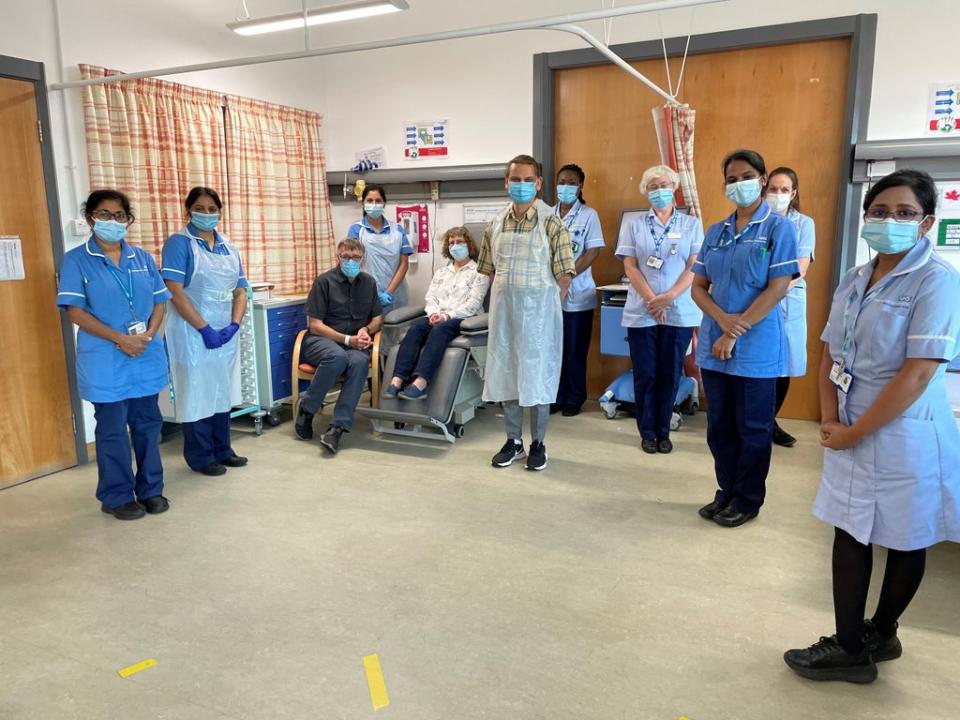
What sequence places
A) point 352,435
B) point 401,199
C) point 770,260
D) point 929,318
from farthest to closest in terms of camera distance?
1. point 401,199
2. point 352,435
3. point 770,260
4. point 929,318

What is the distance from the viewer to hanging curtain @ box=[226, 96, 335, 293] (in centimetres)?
496

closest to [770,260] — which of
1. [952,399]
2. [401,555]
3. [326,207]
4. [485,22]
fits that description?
[952,399]

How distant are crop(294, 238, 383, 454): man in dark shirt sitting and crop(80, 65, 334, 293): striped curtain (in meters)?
0.97

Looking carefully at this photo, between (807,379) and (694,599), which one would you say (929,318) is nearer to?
(694,599)

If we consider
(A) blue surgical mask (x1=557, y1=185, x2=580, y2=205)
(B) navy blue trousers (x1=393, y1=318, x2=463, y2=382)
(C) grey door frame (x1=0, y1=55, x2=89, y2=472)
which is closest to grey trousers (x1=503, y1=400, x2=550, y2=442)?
(B) navy blue trousers (x1=393, y1=318, x2=463, y2=382)

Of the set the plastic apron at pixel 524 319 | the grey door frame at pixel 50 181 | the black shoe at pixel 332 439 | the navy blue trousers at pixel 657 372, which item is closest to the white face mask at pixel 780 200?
the navy blue trousers at pixel 657 372

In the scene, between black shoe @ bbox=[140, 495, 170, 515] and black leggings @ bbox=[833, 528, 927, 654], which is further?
black shoe @ bbox=[140, 495, 170, 515]

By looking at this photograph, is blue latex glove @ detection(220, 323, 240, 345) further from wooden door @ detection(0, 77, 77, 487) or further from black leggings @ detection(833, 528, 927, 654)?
black leggings @ detection(833, 528, 927, 654)

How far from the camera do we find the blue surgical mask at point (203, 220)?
3.48m

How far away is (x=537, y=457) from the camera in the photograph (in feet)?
12.5

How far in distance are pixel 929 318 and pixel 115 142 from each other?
4.16 metres

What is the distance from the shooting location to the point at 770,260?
280cm

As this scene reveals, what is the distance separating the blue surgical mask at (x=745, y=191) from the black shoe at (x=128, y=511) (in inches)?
116

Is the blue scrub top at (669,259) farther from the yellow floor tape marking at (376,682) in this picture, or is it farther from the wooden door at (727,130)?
the yellow floor tape marking at (376,682)
